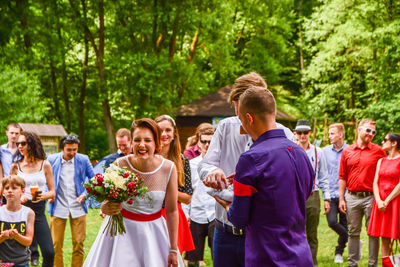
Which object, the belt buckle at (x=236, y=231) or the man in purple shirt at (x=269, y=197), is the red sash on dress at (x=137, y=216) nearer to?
the belt buckle at (x=236, y=231)

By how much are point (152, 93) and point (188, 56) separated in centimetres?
781

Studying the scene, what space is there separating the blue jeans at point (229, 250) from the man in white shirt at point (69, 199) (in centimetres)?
471

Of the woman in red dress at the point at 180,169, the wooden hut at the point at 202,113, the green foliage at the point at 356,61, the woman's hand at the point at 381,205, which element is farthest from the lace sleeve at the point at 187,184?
the wooden hut at the point at 202,113

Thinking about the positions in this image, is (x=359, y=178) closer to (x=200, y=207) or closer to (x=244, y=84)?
(x=200, y=207)

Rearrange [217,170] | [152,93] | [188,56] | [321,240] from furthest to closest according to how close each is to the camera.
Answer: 1. [188,56]
2. [152,93]
3. [321,240]
4. [217,170]

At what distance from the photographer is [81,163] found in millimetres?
8984

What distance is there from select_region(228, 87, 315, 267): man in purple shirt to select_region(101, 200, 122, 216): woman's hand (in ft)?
5.33

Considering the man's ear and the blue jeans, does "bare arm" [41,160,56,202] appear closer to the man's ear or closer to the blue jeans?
the blue jeans

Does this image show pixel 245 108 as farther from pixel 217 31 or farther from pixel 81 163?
pixel 217 31

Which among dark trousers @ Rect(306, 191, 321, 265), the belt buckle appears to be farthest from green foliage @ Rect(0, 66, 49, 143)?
the belt buckle

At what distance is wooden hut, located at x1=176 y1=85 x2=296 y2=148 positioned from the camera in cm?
3531

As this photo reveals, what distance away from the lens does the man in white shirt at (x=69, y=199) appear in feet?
28.2

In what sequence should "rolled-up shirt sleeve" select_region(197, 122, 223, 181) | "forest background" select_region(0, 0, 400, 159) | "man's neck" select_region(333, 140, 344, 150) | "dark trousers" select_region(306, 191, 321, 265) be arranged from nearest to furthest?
"rolled-up shirt sleeve" select_region(197, 122, 223, 181)
"dark trousers" select_region(306, 191, 321, 265)
"man's neck" select_region(333, 140, 344, 150)
"forest background" select_region(0, 0, 400, 159)

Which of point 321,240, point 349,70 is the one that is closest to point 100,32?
point 349,70
